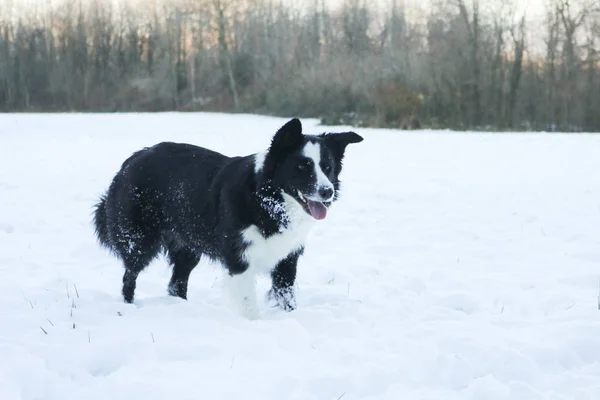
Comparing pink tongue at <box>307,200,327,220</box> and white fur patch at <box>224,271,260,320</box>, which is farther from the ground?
pink tongue at <box>307,200,327,220</box>

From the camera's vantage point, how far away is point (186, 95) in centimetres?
4738

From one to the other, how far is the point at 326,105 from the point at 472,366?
1276 inches

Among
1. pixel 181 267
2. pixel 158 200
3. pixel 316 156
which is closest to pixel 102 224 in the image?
pixel 158 200

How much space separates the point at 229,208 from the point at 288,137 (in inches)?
27.6

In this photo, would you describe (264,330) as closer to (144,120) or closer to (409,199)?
(409,199)

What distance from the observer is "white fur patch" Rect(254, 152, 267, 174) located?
4.24 metres

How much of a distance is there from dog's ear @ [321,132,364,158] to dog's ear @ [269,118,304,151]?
333 millimetres

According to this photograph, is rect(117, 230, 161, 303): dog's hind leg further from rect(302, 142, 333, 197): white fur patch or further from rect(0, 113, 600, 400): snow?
rect(302, 142, 333, 197): white fur patch

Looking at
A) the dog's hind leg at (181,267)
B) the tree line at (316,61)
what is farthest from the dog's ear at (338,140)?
the tree line at (316,61)

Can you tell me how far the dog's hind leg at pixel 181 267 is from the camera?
4852 mm

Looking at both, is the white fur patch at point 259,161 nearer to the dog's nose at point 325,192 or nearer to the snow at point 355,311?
the dog's nose at point 325,192

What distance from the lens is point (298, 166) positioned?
13.5 feet

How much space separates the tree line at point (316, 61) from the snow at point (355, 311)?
66.2 ft

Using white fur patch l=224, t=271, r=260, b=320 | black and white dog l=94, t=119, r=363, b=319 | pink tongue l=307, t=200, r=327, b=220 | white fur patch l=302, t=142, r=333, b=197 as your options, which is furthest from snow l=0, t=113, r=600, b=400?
white fur patch l=302, t=142, r=333, b=197
